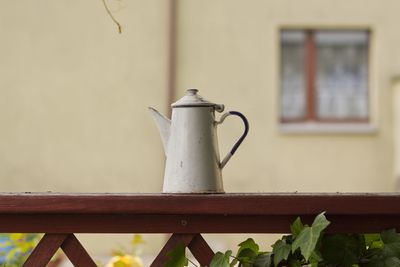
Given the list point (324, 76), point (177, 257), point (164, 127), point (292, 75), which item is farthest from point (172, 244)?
point (324, 76)

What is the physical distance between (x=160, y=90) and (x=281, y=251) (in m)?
8.65

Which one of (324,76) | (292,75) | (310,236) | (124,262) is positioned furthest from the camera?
(324,76)

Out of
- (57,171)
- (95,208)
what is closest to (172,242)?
(95,208)

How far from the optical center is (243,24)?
10.3 meters

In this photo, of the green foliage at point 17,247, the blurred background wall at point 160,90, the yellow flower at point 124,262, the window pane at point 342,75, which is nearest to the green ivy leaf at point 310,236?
the yellow flower at point 124,262

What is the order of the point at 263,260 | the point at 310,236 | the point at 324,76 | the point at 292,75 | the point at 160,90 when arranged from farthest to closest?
the point at 324,76, the point at 292,75, the point at 160,90, the point at 263,260, the point at 310,236

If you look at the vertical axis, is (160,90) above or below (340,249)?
above

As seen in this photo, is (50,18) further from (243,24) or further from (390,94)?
(390,94)

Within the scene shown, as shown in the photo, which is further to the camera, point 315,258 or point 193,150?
point 193,150

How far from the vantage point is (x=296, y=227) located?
1.42m

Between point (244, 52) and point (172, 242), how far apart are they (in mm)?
8890

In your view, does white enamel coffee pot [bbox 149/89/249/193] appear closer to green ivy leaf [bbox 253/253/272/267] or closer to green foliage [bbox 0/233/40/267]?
green ivy leaf [bbox 253/253/272/267]

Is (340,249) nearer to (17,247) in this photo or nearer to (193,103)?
(193,103)

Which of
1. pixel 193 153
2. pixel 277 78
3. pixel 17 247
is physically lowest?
pixel 17 247
